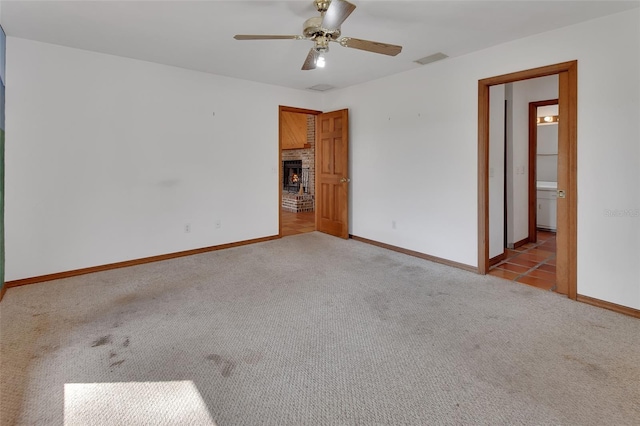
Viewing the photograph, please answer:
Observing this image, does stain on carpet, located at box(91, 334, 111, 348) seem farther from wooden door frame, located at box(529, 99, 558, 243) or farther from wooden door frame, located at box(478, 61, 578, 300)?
wooden door frame, located at box(529, 99, 558, 243)

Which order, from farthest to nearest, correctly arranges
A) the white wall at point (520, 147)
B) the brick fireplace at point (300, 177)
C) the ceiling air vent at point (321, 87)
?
the brick fireplace at point (300, 177) < the ceiling air vent at point (321, 87) < the white wall at point (520, 147)

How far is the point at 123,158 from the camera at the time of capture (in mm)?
3904

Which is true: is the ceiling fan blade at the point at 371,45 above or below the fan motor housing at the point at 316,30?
below

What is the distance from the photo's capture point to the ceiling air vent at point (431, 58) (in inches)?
147

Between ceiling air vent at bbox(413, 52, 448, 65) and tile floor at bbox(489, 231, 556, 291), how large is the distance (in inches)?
99.1

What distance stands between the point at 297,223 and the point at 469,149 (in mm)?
3814

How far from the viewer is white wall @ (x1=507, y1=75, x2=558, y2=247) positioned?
15.2 feet

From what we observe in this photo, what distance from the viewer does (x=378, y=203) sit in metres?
4.94

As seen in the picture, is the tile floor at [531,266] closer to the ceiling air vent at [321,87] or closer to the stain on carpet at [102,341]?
the ceiling air vent at [321,87]

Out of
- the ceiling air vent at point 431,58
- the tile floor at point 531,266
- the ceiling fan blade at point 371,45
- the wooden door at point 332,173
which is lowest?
the tile floor at point 531,266

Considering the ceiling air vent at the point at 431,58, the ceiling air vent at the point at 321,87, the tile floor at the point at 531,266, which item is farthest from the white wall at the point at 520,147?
the ceiling air vent at the point at 321,87

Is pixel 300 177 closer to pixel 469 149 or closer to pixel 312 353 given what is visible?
pixel 469 149

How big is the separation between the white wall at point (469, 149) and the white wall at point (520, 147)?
1.28 m

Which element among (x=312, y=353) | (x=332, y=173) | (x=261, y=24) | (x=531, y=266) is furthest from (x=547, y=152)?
(x=312, y=353)
